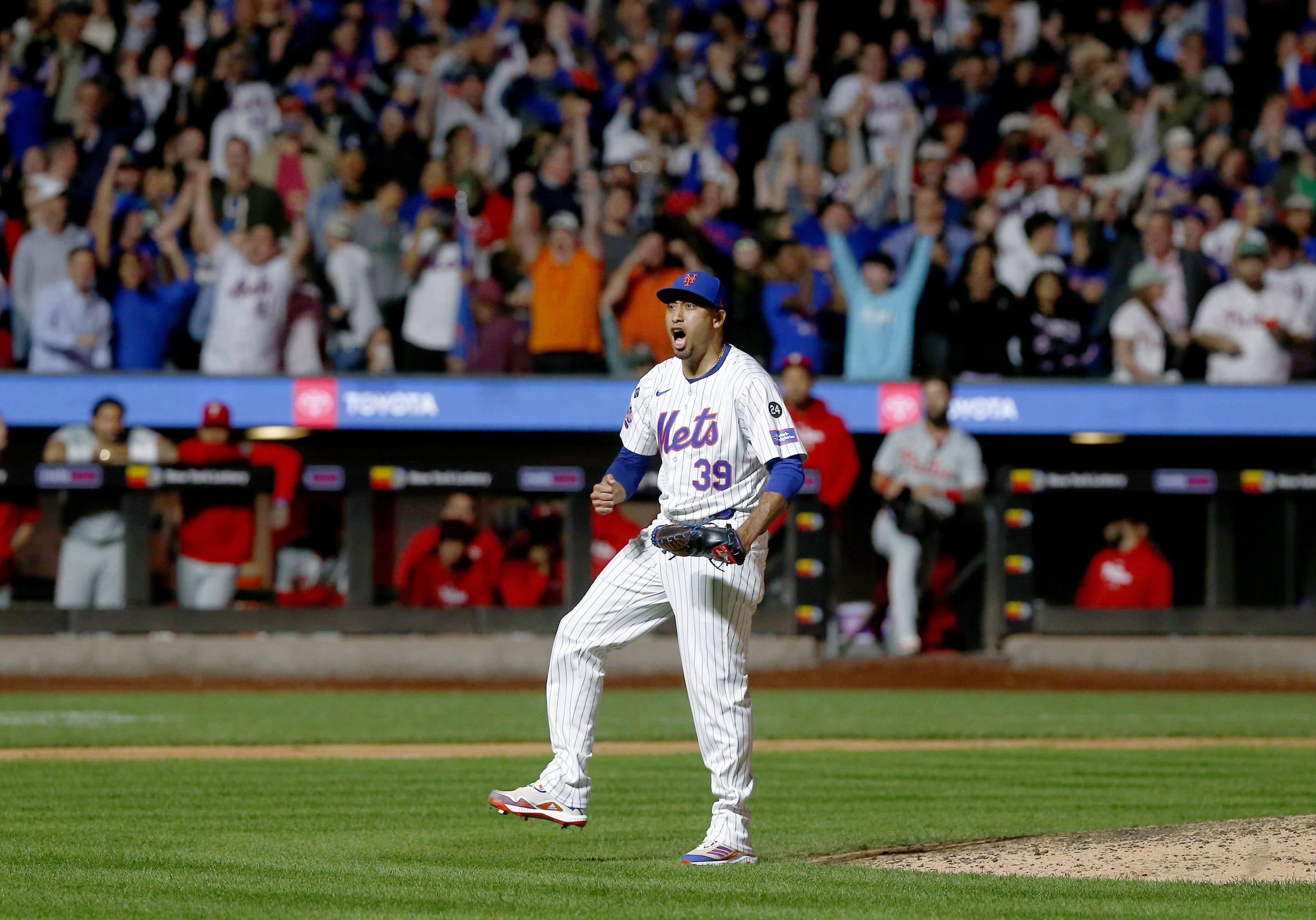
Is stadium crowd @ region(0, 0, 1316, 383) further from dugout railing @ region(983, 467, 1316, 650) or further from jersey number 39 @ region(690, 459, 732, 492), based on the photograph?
jersey number 39 @ region(690, 459, 732, 492)

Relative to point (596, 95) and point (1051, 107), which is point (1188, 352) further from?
point (596, 95)

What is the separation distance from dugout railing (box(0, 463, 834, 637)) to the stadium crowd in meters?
1.24

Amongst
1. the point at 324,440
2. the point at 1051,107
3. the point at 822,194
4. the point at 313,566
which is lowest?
the point at 313,566

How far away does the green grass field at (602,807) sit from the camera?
441 centimetres

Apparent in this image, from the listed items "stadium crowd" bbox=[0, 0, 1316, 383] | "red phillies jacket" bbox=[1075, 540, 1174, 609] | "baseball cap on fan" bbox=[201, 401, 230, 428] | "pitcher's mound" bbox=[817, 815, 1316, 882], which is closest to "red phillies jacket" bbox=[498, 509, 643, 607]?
"stadium crowd" bbox=[0, 0, 1316, 383]

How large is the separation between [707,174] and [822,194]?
1.03m

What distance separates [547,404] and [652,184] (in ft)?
9.71

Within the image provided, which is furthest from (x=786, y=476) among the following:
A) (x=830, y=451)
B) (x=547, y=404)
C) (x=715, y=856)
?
(x=547, y=404)

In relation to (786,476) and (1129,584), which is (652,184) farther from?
(786,476)

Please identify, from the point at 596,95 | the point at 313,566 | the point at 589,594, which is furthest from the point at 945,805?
the point at 596,95

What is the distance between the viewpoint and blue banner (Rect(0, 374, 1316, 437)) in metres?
12.9

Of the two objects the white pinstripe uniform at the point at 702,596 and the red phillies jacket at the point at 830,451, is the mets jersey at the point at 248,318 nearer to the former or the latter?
the red phillies jacket at the point at 830,451

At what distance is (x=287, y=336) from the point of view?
1357 cm

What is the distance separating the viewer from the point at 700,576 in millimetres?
5102
